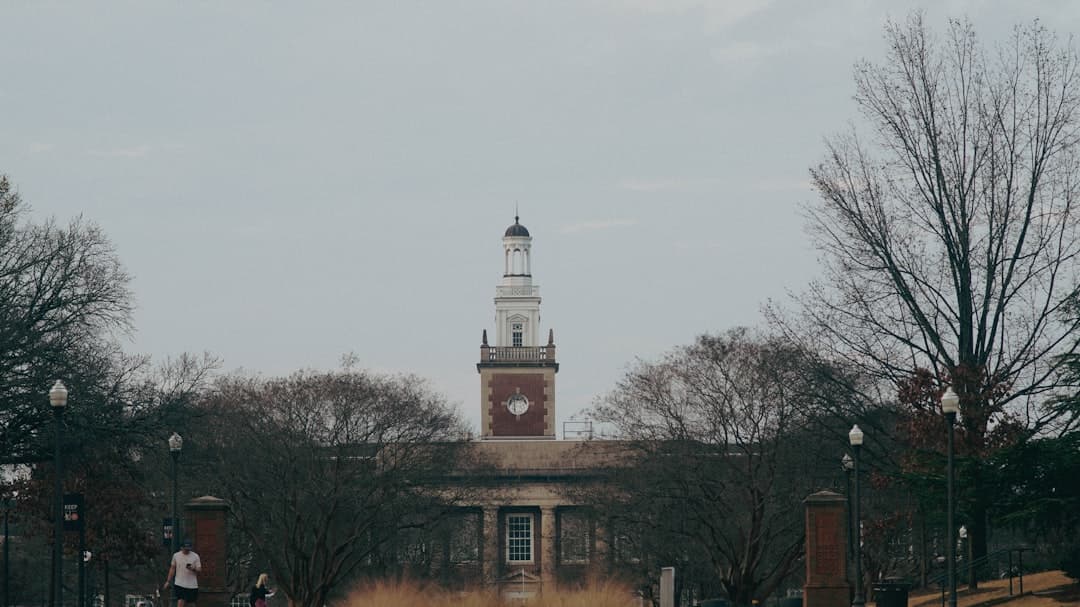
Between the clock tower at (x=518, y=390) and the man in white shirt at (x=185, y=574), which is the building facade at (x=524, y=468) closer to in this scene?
the clock tower at (x=518, y=390)

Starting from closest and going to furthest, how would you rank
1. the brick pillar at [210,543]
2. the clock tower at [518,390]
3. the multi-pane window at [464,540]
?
the brick pillar at [210,543], the multi-pane window at [464,540], the clock tower at [518,390]

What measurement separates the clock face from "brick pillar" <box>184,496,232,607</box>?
90.0 m

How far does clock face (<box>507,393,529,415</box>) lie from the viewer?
121 m

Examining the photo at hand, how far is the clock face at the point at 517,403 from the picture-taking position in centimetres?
12081

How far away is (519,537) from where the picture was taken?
10719 centimetres

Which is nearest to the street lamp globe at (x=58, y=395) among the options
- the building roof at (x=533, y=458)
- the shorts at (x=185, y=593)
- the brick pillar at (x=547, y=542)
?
the shorts at (x=185, y=593)

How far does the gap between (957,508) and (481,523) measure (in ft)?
151

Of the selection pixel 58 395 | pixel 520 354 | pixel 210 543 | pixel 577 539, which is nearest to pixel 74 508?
pixel 210 543

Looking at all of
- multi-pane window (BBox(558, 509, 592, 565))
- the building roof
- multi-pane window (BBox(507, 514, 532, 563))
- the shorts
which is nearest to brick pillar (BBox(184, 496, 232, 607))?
the shorts

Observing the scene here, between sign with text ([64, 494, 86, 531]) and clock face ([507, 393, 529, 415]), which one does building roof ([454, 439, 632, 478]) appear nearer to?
clock face ([507, 393, 529, 415])

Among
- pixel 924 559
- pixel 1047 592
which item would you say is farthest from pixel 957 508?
pixel 924 559

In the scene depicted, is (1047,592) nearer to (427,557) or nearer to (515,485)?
(427,557)

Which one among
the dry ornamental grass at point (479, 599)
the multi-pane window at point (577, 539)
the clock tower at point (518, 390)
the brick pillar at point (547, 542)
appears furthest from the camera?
the clock tower at point (518, 390)

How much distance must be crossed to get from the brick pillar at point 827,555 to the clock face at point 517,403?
87.3m
